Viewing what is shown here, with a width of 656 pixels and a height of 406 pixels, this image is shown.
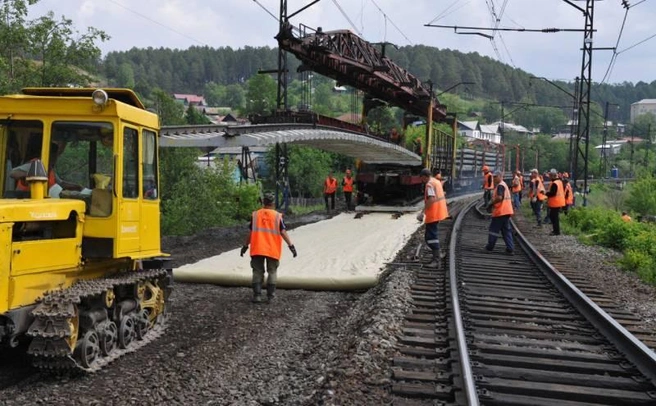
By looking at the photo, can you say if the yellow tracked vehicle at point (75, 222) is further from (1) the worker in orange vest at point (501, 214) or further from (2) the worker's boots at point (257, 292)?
(1) the worker in orange vest at point (501, 214)

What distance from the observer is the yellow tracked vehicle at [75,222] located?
5.55m

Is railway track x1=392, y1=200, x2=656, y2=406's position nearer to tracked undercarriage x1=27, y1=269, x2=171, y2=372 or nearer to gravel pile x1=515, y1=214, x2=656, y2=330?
gravel pile x1=515, y1=214, x2=656, y2=330

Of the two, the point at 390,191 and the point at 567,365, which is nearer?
the point at 567,365

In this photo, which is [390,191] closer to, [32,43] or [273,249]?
[32,43]

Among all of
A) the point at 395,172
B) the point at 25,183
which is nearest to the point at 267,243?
the point at 25,183

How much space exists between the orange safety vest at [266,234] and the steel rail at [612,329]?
4.08 m

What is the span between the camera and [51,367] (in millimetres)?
5703

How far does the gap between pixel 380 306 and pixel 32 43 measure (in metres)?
15.3

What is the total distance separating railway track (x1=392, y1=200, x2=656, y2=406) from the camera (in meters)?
5.27

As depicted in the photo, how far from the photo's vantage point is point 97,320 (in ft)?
20.3

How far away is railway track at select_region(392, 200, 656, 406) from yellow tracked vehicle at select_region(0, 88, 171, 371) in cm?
276

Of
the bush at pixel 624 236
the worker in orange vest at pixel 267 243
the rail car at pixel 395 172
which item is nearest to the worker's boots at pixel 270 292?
the worker in orange vest at pixel 267 243

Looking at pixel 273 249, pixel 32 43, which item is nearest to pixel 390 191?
pixel 32 43

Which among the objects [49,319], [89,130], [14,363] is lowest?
[14,363]
